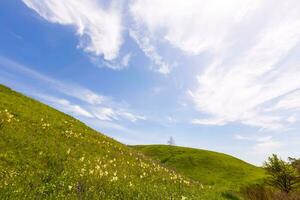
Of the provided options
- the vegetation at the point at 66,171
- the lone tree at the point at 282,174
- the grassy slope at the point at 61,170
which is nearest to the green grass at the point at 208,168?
the lone tree at the point at 282,174

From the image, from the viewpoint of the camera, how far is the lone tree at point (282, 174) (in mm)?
48844

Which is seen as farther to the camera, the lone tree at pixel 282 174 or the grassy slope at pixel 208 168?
the grassy slope at pixel 208 168

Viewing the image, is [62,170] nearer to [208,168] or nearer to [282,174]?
[282,174]

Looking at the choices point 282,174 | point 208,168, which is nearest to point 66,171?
point 282,174

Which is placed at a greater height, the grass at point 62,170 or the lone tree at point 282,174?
the lone tree at point 282,174

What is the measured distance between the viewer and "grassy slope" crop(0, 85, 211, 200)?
13711mm

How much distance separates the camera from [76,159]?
69.1ft

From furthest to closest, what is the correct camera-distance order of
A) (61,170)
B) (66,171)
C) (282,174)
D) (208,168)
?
(208,168) → (282,174) → (61,170) → (66,171)

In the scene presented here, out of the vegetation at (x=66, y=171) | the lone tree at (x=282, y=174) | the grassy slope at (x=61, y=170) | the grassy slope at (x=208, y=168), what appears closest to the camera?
the grassy slope at (x=61, y=170)

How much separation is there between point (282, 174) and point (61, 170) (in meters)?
40.9

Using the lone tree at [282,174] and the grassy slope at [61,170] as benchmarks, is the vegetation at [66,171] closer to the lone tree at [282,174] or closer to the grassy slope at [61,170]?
the grassy slope at [61,170]

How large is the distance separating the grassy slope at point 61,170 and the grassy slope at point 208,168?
103 ft

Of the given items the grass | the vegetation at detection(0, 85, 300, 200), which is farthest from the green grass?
the grass

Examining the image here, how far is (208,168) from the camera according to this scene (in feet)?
219
